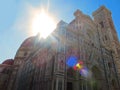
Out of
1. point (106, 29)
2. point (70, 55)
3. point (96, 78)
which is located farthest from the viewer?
point (106, 29)

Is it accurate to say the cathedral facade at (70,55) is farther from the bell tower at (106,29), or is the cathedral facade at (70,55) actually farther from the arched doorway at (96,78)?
the bell tower at (106,29)

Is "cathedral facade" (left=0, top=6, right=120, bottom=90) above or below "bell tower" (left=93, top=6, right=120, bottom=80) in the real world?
below

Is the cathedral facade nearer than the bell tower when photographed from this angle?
Yes

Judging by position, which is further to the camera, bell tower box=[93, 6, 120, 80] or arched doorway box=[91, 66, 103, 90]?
bell tower box=[93, 6, 120, 80]

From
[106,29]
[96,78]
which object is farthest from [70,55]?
[106,29]

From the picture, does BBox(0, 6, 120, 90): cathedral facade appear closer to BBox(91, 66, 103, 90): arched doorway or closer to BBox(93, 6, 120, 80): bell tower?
BBox(91, 66, 103, 90): arched doorway


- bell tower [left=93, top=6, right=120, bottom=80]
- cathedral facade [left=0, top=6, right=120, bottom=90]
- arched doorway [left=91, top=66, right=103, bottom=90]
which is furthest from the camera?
bell tower [left=93, top=6, right=120, bottom=80]

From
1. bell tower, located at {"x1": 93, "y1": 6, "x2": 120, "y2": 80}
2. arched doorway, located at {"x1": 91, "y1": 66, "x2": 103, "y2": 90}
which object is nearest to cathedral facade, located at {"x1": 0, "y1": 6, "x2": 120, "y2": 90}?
arched doorway, located at {"x1": 91, "y1": 66, "x2": 103, "y2": 90}

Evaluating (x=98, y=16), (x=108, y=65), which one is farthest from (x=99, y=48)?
(x=98, y=16)

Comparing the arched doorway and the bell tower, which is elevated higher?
the bell tower

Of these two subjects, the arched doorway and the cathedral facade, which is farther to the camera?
the arched doorway

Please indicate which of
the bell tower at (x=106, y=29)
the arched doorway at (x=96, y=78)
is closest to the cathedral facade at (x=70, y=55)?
the arched doorway at (x=96, y=78)

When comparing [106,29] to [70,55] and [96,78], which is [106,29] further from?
[70,55]

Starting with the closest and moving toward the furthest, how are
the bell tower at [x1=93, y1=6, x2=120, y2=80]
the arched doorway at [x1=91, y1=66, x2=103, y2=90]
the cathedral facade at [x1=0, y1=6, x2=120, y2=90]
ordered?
the cathedral facade at [x1=0, y1=6, x2=120, y2=90]
the arched doorway at [x1=91, y1=66, x2=103, y2=90]
the bell tower at [x1=93, y1=6, x2=120, y2=80]
